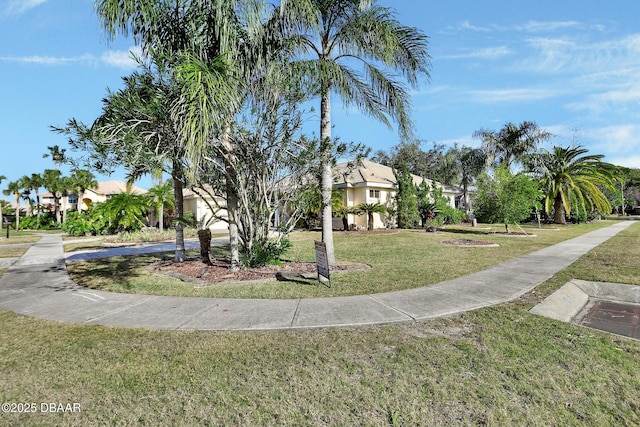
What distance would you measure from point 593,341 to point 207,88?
695 centimetres

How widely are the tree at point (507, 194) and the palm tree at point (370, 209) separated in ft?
20.3

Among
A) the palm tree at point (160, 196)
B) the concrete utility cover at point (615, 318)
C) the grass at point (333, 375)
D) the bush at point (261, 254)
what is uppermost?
the palm tree at point (160, 196)

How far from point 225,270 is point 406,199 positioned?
1803 centimetres

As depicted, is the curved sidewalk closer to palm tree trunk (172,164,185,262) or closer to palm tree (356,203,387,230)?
palm tree trunk (172,164,185,262)

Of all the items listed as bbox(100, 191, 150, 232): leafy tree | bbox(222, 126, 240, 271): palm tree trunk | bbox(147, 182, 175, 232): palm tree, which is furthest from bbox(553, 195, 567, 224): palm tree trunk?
bbox(100, 191, 150, 232): leafy tree

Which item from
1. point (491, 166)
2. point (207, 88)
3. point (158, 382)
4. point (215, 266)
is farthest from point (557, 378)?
point (491, 166)

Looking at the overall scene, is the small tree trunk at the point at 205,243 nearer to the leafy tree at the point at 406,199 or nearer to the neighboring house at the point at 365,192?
the neighboring house at the point at 365,192

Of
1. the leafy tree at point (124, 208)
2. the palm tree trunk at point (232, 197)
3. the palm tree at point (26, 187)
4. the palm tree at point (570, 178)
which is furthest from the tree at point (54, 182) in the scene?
the palm tree at point (570, 178)

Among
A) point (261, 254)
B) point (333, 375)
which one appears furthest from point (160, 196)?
point (333, 375)

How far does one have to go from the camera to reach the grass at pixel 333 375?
108 inches

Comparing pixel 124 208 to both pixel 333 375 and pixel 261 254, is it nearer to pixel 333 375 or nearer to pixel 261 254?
pixel 261 254

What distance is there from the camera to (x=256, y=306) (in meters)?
5.74

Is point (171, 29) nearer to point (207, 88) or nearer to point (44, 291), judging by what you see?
point (207, 88)

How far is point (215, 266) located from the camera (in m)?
9.54
